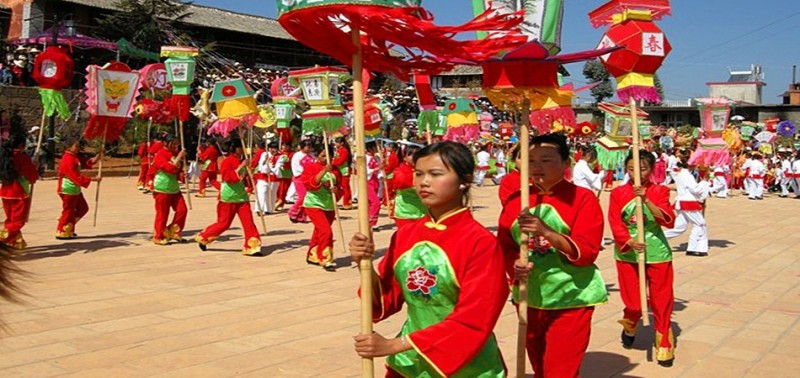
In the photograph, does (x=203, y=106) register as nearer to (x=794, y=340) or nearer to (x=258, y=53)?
(x=794, y=340)

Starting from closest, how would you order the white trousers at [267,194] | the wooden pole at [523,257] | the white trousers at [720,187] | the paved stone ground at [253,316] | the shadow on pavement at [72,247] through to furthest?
1. the wooden pole at [523,257]
2. the paved stone ground at [253,316]
3. the shadow on pavement at [72,247]
4. the white trousers at [267,194]
5. the white trousers at [720,187]

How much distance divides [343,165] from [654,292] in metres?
6.71

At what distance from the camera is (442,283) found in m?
2.88

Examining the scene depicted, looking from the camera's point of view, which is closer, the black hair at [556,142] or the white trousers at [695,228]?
the black hair at [556,142]

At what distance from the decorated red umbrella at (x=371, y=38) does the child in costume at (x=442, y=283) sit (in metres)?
0.21

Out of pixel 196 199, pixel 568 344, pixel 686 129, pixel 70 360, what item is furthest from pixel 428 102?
pixel 686 129

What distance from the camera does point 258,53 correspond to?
35.3m

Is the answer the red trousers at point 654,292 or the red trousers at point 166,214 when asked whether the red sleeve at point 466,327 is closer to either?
the red trousers at point 654,292

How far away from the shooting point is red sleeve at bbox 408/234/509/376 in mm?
2746

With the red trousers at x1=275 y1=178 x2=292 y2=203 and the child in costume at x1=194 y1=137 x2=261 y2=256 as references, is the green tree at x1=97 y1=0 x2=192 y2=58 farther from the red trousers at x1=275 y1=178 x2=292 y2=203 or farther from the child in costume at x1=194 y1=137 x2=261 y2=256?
the child in costume at x1=194 y1=137 x2=261 y2=256

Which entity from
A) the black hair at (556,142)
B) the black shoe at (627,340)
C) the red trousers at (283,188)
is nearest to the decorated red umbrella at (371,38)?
the black hair at (556,142)

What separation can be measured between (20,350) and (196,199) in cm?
1337

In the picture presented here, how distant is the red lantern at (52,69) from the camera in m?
9.92

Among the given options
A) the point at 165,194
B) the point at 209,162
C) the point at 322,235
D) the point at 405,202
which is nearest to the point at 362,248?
the point at 405,202
